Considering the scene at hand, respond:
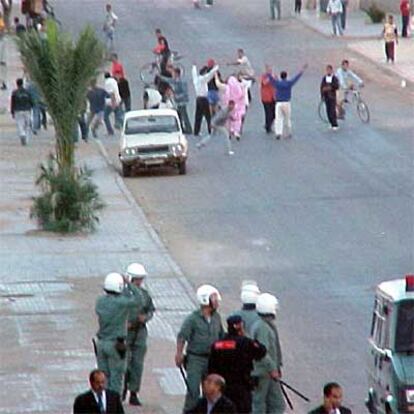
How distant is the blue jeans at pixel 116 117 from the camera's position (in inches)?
1657

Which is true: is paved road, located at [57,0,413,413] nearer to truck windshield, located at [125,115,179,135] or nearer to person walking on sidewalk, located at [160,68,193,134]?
truck windshield, located at [125,115,179,135]

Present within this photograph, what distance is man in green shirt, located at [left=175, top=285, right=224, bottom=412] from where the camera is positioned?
17.1 metres

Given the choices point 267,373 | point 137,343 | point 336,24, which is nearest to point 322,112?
point 336,24

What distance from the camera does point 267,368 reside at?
16656mm

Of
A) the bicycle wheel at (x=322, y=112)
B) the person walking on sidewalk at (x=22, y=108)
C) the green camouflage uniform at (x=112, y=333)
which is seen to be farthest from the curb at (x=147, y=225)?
the green camouflage uniform at (x=112, y=333)

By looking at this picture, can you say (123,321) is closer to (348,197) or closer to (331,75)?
(348,197)

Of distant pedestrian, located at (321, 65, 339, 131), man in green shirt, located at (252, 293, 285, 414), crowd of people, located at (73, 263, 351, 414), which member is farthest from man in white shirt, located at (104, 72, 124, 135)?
man in green shirt, located at (252, 293, 285, 414)

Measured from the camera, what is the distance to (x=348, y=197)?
32.7 m

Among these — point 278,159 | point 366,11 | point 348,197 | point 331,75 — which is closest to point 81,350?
point 348,197

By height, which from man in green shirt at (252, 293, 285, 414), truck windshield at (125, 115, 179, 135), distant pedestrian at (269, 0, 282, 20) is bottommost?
distant pedestrian at (269, 0, 282, 20)

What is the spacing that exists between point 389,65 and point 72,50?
24.6 metres

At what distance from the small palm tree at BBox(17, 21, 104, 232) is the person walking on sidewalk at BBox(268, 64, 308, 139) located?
410 inches

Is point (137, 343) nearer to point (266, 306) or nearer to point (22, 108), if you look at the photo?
point (266, 306)

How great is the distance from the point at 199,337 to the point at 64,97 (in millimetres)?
13147
